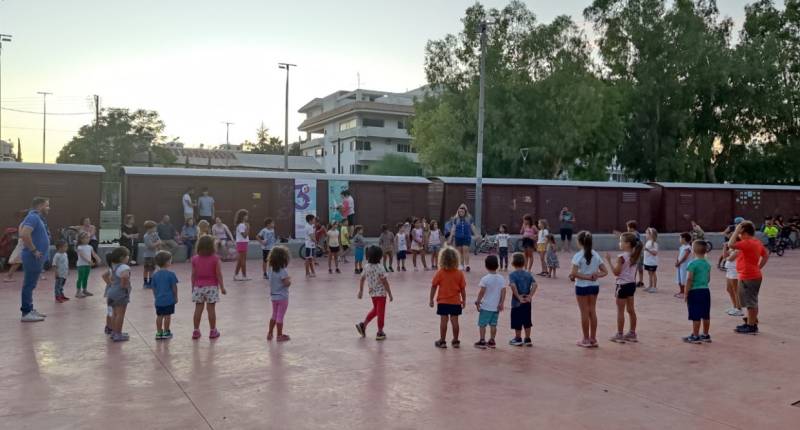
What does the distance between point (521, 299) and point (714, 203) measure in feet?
76.8

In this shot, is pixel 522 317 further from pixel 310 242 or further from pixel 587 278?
pixel 310 242

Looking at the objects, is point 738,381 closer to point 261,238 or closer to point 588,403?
point 588,403

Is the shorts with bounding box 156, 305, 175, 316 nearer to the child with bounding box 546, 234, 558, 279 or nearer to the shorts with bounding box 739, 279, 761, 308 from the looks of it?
the shorts with bounding box 739, 279, 761, 308

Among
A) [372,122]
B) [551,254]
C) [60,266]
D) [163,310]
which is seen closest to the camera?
[163,310]

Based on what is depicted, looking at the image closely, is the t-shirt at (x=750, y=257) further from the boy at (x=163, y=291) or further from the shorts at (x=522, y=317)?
the boy at (x=163, y=291)

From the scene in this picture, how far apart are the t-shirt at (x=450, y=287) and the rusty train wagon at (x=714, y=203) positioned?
71.0 feet

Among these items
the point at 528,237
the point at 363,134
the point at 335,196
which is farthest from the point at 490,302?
the point at 363,134

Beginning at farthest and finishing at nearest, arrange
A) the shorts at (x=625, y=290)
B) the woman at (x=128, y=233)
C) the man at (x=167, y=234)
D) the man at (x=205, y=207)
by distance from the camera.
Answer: the man at (x=205, y=207), the man at (x=167, y=234), the woman at (x=128, y=233), the shorts at (x=625, y=290)

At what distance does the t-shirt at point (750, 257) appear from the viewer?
8.55m

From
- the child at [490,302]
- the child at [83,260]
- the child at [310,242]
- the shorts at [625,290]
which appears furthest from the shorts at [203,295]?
the child at [310,242]

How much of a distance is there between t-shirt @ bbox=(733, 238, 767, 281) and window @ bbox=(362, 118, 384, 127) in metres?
54.8

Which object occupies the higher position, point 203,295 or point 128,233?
point 128,233

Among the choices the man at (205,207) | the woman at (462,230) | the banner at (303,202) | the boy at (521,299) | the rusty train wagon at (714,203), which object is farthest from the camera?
the rusty train wagon at (714,203)

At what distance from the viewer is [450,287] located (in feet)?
24.5
